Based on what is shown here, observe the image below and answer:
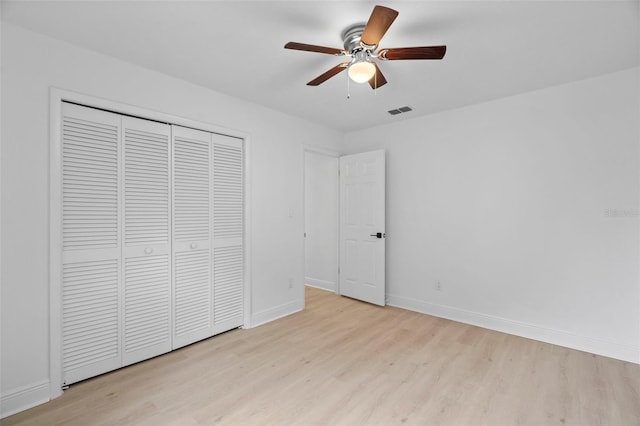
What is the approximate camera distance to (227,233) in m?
3.20

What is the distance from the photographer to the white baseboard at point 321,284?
482 centimetres

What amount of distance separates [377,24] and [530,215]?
104 inches

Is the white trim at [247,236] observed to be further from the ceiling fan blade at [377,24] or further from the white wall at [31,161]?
the ceiling fan blade at [377,24]

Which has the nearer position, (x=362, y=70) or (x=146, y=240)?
(x=362, y=70)

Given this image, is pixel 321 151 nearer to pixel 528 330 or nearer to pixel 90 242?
pixel 90 242

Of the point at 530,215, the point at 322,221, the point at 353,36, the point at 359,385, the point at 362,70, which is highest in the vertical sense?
the point at 353,36

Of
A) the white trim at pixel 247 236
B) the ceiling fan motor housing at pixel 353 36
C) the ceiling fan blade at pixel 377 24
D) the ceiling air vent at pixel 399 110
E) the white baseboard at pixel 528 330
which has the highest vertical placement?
the ceiling air vent at pixel 399 110

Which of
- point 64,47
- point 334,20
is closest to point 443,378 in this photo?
point 334,20

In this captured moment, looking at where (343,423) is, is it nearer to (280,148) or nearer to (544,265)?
(544,265)

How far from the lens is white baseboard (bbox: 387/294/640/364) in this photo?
8.63 feet

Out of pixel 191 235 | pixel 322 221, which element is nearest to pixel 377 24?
pixel 191 235

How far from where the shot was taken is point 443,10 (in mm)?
1811

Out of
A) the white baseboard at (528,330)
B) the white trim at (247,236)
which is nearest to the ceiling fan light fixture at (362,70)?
the white trim at (247,236)

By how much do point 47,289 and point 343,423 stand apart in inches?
87.5
